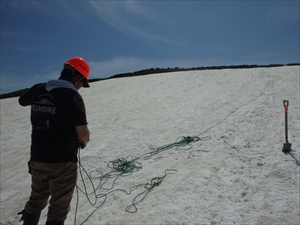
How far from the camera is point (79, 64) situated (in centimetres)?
258

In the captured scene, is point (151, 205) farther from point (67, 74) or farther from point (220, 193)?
point (67, 74)

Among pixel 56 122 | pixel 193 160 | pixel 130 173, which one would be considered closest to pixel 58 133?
pixel 56 122

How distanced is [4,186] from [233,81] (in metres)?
10.8

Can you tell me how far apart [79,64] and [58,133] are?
76cm

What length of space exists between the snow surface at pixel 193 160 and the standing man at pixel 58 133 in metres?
1.12

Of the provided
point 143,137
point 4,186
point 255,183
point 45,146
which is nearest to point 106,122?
point 143,137

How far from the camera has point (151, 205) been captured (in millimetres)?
3643

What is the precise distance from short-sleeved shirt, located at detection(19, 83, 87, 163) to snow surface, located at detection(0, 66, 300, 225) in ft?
4.77

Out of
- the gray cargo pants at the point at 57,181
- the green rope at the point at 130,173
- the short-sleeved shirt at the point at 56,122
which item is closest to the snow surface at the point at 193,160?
the green rope at the point at 130,173

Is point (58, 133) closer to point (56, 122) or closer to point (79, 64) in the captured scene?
point (56, 122)

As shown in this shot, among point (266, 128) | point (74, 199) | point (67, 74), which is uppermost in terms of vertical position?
point (67, 74)

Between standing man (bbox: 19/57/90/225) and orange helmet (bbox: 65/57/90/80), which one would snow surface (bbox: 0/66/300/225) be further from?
orange helmet (bbox: 65/57/90/80)

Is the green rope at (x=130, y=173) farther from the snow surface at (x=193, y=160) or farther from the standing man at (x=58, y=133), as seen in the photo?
the standing man at (x=58, y=133)

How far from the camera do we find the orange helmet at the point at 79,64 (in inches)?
101
